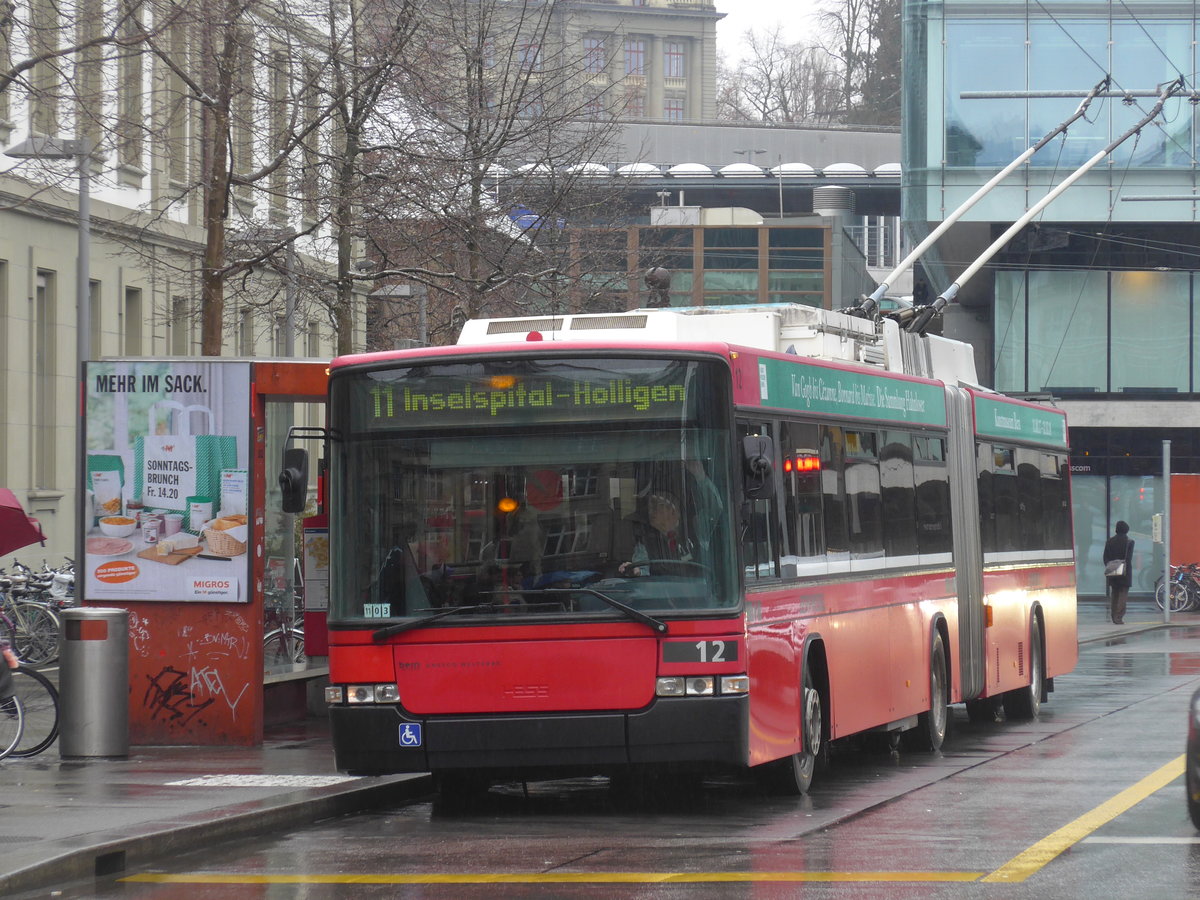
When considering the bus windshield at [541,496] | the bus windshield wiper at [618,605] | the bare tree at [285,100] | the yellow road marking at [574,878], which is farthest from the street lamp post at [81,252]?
the yellow road marking at [574,878]

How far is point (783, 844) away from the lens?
1006cm

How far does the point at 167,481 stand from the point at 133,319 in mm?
20884

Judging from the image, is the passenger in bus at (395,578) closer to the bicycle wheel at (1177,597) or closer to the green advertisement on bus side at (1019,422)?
the green advertisement on bus side at (1019,422)

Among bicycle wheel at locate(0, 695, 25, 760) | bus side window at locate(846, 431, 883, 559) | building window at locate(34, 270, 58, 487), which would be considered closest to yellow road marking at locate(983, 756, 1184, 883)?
bus side window at locate(846, 431, 883, 559)

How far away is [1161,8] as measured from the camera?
144ft

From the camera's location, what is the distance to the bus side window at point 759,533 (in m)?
11.3

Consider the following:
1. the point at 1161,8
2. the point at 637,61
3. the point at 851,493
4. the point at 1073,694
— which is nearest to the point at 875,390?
the point at 851,493

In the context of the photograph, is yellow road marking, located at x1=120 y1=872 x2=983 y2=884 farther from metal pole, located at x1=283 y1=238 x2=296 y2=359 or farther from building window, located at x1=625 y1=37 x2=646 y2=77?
building window, located at x1=625 y1=37 x2=646 y2=77

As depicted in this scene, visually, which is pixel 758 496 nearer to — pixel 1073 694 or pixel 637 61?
pixel 1073 694

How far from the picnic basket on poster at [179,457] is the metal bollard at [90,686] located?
41.5 inches

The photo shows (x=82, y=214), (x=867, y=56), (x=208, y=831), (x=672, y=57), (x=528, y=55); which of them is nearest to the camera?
(x=208, y=831)

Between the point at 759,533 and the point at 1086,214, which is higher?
the point at 1086,214

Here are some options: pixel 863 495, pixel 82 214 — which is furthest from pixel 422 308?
pixel 863 495

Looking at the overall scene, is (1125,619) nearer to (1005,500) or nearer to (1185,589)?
(1185,589)
